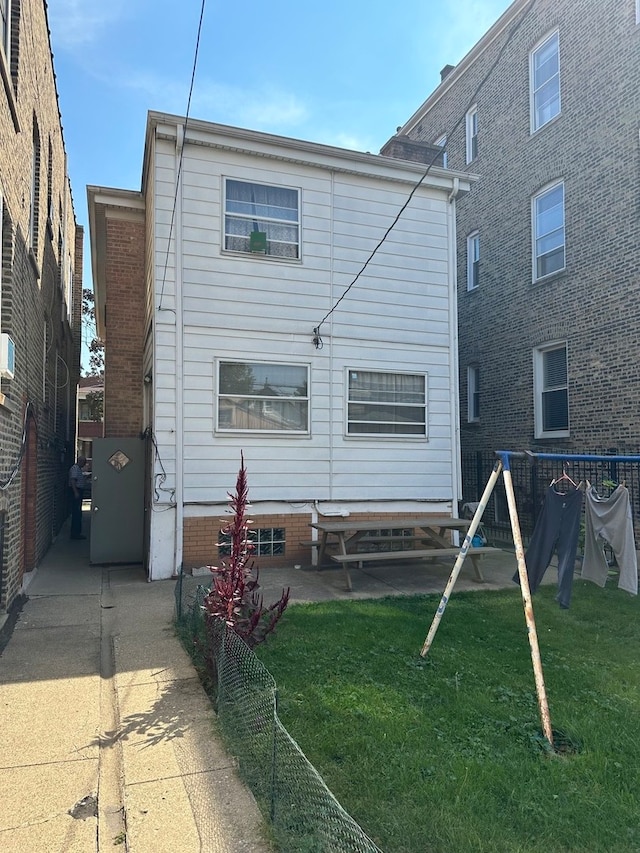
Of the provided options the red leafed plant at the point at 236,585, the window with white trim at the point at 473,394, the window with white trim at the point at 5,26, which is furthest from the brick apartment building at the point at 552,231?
the red leafed plant at the point at 236,585

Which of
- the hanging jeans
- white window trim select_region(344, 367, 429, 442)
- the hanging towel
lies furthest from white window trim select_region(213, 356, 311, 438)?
the hanging jeans

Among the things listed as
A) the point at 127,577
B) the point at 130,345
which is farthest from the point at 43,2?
the point at 127,577

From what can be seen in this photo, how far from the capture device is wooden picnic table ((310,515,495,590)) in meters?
8.09

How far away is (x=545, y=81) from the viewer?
520 inches

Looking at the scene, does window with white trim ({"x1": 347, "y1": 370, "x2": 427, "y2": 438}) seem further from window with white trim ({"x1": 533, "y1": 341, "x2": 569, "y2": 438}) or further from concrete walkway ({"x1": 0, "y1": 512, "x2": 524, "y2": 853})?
concrete walkway ({"x1": 0, "y1": 512, "x2": 524, "y2": 853})

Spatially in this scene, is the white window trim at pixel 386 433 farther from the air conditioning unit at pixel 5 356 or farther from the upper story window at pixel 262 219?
the air conditioning unit at pixel 5 356

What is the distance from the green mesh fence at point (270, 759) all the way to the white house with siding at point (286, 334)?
14.4 ft

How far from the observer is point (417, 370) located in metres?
10.1

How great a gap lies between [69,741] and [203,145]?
8.07 meters

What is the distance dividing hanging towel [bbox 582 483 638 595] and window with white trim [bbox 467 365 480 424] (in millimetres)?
9390

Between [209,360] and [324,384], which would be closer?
[209,360]

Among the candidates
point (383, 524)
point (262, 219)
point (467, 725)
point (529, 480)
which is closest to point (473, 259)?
point (529, 480)

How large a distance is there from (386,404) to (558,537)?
5.09 meters

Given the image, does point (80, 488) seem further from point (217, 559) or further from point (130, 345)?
point (217, 559)
